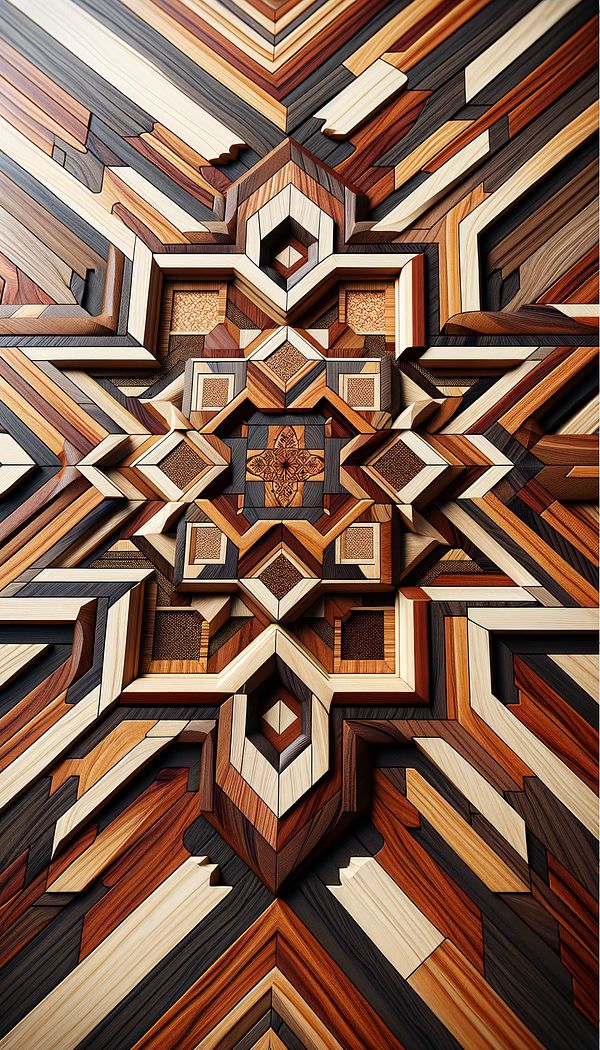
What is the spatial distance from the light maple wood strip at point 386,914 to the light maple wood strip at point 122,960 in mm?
163

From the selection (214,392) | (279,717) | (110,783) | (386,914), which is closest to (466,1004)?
(386,914)

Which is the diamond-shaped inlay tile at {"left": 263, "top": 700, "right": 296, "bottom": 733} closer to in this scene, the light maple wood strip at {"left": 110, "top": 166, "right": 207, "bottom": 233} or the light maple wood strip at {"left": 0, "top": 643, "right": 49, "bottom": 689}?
the light maple wood strip at {"left": 0, "top": 643, "right": 49, "bottom": 689}

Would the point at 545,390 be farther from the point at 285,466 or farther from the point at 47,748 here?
the point at 47,748

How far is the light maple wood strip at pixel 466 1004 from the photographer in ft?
2.50

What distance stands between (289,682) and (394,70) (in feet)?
3.18

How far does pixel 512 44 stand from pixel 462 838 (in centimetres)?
120

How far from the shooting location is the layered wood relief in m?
0.80

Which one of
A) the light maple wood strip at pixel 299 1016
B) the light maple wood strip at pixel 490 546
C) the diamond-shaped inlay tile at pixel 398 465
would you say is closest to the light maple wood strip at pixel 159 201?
the diamond-shaped inlay tile at pixel 398 465

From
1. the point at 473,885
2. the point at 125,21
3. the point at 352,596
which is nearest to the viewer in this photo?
the point at 473,885

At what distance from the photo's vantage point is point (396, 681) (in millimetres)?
879

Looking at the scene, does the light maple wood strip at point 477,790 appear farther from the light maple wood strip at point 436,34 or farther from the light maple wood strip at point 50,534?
the light maple wood strip at point 436,34

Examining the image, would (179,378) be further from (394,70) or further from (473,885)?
(473,885)

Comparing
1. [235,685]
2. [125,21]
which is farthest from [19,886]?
[125,21]

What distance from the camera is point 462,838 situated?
32.4 inches
